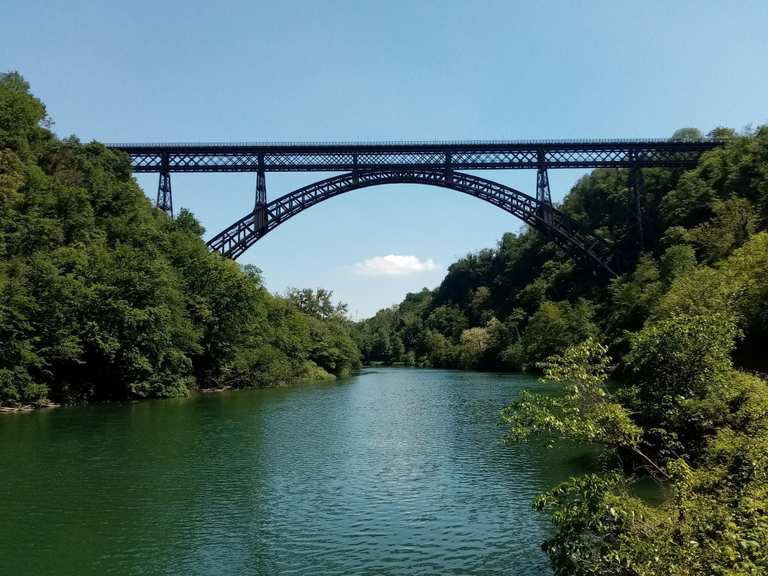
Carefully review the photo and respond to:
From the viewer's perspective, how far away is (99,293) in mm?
28781

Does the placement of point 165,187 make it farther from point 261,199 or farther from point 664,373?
point 664,373

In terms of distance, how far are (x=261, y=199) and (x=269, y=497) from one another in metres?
33.6

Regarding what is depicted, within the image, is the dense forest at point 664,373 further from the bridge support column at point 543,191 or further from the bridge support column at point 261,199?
the bridge support column at point 261,199

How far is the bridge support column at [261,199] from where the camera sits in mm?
42528

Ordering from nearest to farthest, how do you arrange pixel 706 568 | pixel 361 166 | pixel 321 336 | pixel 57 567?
pixel 706 568
pixel 57 567
pixel 361 166
pixel 321 336

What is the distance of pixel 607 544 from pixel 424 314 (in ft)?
338

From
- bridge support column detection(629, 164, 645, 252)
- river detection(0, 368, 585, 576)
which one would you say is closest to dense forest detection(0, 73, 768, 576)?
bridge support column detection(629, 164, 645, 252)

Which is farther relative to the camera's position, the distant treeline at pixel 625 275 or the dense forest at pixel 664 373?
the distant treeline at pixel 625 275

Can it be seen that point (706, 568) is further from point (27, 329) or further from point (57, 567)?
point (27, 329)

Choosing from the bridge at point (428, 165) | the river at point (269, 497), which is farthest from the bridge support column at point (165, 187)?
the river at point (269, 497)

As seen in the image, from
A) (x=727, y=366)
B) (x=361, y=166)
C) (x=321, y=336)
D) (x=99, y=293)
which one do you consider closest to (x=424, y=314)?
(x=321, y=336)

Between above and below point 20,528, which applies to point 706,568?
above

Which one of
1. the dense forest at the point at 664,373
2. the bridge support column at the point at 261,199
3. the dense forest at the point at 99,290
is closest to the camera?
the dense forest at the point at 664,373

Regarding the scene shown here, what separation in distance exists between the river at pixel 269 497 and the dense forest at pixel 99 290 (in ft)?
19.6
